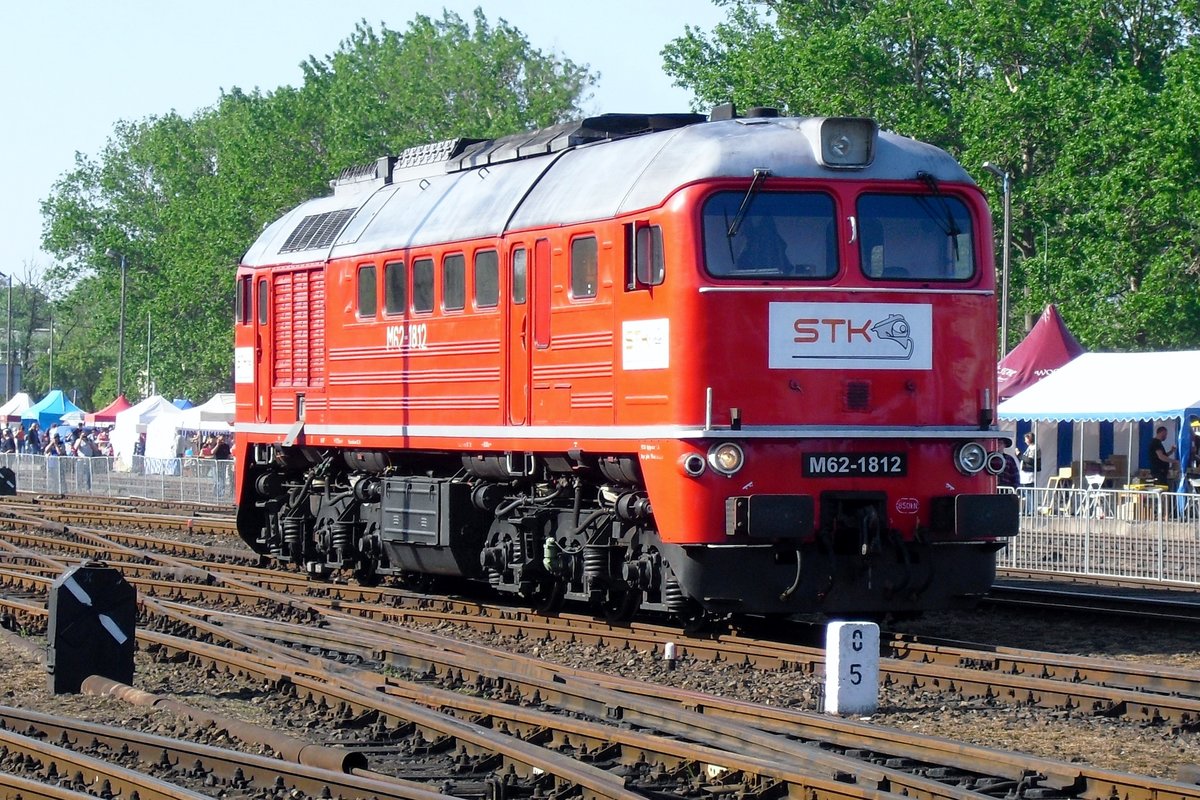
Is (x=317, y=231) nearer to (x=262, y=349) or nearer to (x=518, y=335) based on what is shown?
(x=262, y=349)

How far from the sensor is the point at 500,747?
31.5ft

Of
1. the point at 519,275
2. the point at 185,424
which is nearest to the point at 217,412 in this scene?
the point at 185,424

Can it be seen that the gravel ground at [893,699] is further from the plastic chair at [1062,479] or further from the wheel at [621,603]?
the plastic chair at [1062,479]

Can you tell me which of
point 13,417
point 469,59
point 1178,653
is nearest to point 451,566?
point 1178,653

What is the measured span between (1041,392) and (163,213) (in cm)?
6135

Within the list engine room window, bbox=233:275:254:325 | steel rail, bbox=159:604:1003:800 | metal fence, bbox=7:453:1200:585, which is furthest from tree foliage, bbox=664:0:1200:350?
steel rail, bbox=159:604:1003:800

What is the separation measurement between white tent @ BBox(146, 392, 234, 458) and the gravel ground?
30794mm

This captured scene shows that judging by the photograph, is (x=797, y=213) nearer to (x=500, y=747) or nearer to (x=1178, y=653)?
(x=1178, y=653)

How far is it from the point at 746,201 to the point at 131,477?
3065 cm

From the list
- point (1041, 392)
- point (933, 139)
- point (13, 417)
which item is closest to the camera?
point (1041, 392)

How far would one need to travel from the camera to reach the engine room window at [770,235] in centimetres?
1337

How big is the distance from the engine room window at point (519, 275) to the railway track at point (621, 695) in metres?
2.78

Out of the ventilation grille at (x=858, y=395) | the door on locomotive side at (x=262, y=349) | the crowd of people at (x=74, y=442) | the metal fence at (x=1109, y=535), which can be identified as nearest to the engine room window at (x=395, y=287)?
the door on locomotive side at (x=262, y=349)

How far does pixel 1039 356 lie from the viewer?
3322 cm
